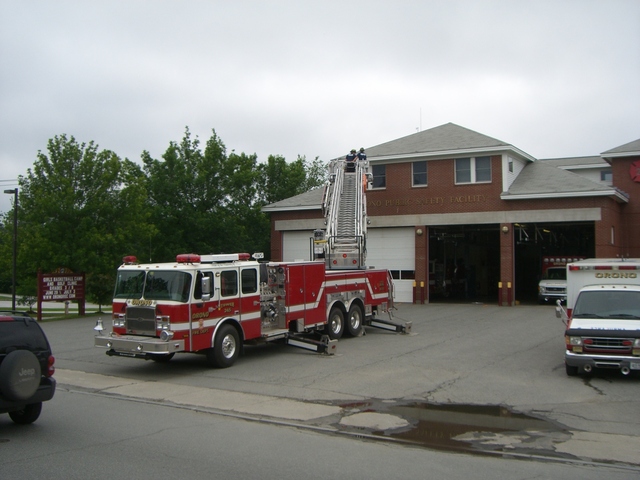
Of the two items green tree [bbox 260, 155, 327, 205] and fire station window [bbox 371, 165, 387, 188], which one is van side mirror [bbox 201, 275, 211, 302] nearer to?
fire station window [bbox 371, 165, 387, 188]

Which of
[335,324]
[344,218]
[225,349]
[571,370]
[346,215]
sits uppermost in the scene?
[346,215]

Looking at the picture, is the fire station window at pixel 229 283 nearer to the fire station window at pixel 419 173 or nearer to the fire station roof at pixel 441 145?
the fire station roof at pixel 441 145

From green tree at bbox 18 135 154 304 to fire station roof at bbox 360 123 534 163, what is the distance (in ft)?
39.1

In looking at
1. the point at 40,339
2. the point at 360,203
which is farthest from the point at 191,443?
the point at 360,203

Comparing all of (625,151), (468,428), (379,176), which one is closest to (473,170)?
(379,176)

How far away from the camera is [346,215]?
25.8m

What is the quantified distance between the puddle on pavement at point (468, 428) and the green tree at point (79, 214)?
63.6ft

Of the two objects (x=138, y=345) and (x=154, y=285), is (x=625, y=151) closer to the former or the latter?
(x=154, y=285)

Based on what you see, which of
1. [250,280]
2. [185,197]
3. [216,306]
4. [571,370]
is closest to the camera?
[571,370]

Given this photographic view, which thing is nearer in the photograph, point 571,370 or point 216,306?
point 571,370

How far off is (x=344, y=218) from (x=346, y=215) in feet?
0.59

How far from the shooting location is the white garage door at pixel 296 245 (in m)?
33.6

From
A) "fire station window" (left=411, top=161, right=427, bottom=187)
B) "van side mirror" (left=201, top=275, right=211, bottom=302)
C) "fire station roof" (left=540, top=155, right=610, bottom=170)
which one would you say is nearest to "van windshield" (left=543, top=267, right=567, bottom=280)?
"fire station window" (left=411, top=161, right=427, bottom=187)

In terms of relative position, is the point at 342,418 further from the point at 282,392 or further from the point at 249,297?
the point at 249,297
